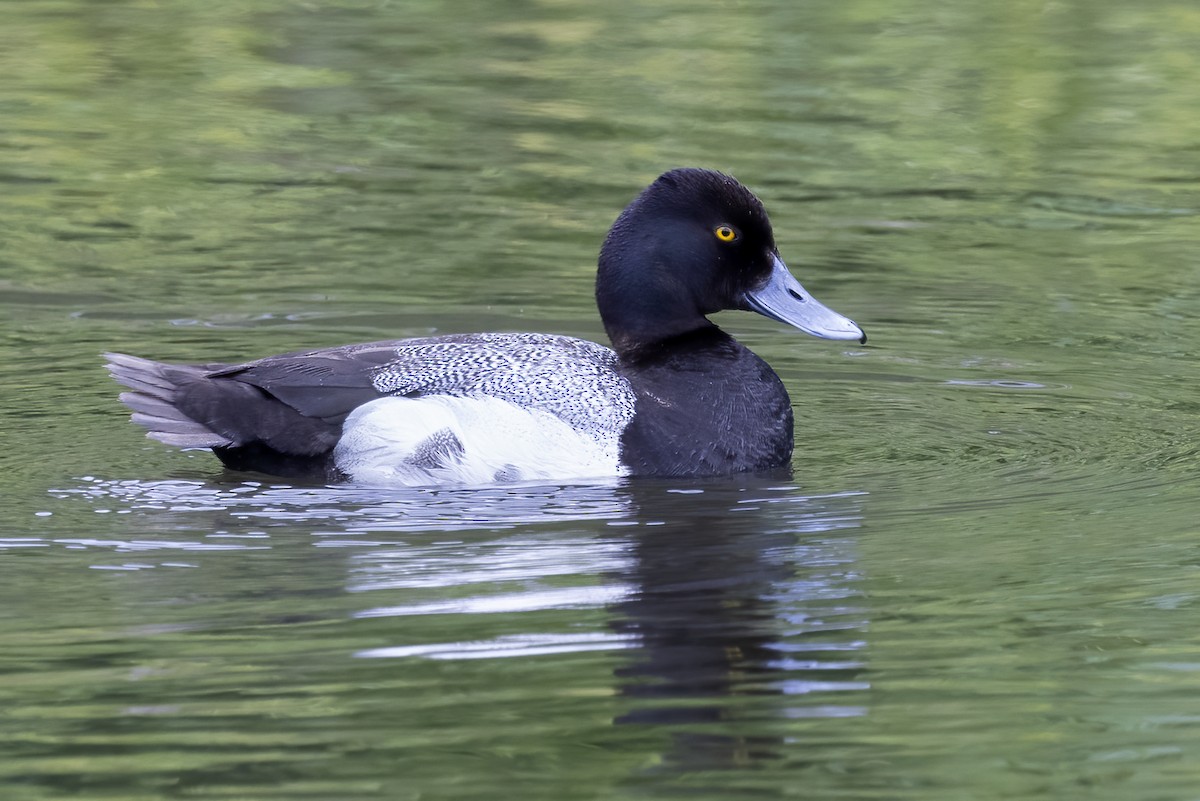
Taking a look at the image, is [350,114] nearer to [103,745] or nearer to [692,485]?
[692,485]

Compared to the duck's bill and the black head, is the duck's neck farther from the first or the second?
the duck's bill

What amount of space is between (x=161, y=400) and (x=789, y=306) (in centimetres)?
272

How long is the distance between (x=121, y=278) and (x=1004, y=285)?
5.20 metres

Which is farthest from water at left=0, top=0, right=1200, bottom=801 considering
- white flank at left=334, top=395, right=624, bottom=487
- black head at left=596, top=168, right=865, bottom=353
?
black head at left=596, top=168, right=865, bottom=353

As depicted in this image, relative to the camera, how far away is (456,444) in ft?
25.6

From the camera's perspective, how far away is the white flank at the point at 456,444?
25.6ft

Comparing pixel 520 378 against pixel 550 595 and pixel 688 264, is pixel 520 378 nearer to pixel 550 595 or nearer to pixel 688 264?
pixel 688 264

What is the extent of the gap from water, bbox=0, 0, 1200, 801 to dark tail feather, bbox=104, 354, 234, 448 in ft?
0.68

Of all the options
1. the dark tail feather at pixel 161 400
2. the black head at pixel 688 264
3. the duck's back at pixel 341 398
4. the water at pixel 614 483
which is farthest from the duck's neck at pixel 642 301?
the dark tail feather at pixel 161 400

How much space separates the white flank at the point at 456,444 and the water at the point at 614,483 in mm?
159

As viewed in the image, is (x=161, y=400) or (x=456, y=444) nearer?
(x=456, y=444)

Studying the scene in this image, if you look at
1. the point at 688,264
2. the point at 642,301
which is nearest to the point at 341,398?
the point at 642,301

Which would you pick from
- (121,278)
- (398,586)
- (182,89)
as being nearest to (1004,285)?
(121,278)

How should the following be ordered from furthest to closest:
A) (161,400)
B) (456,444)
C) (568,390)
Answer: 1. (161,400)
2. (568,390)
3. (456,444)
